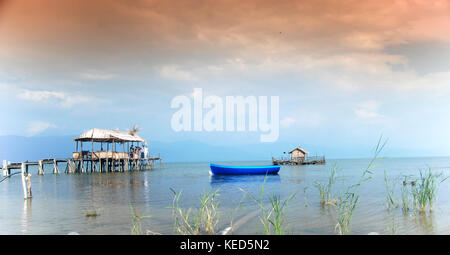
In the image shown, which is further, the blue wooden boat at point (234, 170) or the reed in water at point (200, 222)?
the blue wooden boat at point (234, 170)

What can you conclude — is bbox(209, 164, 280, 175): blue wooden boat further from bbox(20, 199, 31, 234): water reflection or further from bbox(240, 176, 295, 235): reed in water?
bbox(240, 176, 295, 235): reed in water

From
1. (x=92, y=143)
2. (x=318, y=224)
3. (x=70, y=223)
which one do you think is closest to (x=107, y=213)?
(x=70, y=223)

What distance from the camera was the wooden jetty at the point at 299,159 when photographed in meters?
45.2

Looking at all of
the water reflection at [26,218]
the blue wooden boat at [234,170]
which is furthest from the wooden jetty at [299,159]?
the water reflection at [26,218]

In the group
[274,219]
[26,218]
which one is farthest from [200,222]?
[26,218]

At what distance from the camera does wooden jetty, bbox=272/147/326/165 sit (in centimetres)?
4525

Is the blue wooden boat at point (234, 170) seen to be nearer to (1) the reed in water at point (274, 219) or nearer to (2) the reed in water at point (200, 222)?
(1) the reed in water at point (274, 219)

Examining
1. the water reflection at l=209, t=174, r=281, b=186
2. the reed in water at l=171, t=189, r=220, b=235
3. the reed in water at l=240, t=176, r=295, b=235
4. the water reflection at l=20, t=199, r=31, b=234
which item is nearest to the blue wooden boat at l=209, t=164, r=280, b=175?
the water reflection at l=209, t=174, r=281, b=186
